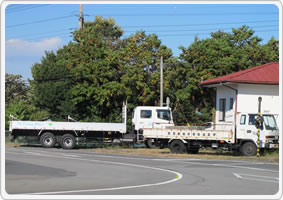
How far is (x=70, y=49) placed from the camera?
144 feet

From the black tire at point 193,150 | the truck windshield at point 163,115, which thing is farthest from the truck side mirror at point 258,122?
the truck windshield at point 163,115

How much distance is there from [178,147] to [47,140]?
9.16 m

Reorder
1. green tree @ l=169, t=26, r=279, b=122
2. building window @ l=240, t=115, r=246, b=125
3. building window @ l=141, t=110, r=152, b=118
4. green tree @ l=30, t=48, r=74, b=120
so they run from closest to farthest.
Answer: building window @ l=240, t=115, r=246, b=125
building window @ l=141, t=110, r=152, b=118
green tree @ l=169, t=26, r=279, b=122
green tree @ l=30, t=48, r=74, b=120

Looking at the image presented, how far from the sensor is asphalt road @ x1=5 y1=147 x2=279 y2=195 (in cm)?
1178

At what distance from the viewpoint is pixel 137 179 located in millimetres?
14500

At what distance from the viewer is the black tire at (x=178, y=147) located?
1038 inches

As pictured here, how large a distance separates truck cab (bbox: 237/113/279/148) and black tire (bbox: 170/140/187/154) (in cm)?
310

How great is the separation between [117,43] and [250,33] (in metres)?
24.4

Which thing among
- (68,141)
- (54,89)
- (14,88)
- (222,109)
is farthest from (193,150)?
(14,88)

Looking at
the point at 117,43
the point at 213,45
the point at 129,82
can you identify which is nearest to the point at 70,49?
the point at 129,82

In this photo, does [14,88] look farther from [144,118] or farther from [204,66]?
[144,118]

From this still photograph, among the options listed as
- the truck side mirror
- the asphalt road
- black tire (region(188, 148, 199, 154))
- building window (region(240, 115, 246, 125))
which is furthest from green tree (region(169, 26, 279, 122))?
the asphalt road

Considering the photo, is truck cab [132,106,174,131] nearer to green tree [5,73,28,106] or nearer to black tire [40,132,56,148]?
black tire [40,132,56,148]

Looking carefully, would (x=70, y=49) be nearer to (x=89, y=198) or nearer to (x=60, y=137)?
(x=60, y=137)
